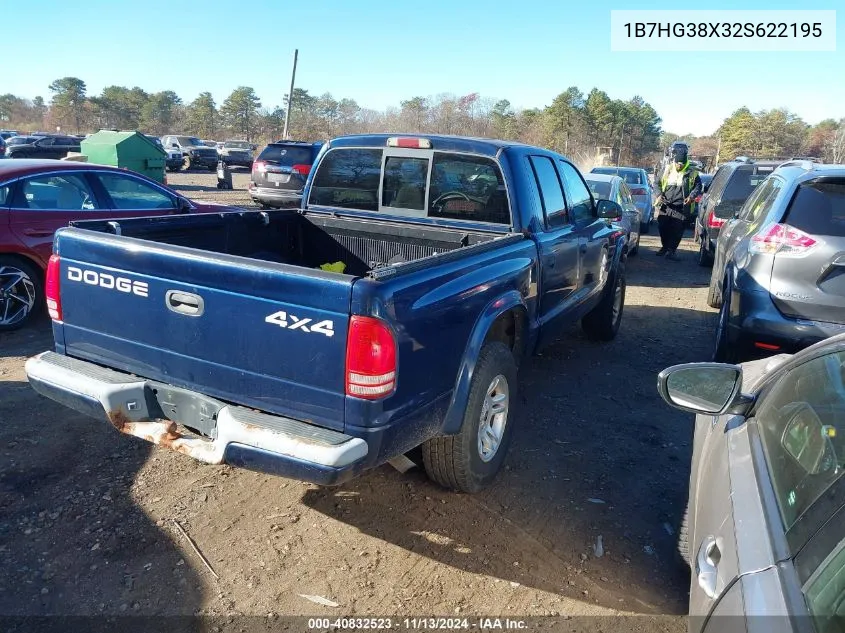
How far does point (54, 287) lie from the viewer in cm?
330

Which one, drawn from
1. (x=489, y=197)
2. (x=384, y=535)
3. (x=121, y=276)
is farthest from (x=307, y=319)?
(x=489, y=197)

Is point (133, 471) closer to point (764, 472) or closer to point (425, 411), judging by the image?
point (425, 411)

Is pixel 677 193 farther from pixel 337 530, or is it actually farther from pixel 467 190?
pixel 337 530

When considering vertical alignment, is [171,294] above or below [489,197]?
below

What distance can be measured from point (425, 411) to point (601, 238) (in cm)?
337

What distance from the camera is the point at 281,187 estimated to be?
14.7 m

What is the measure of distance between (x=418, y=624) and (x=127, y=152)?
48.3 ft

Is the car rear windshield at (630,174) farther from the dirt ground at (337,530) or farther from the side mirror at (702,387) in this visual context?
the side mirror at (702,387)

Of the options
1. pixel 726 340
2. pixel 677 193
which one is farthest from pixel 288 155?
pixel 726 340

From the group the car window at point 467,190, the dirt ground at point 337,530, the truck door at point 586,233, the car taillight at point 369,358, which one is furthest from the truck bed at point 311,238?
the car taillight at point 369,358

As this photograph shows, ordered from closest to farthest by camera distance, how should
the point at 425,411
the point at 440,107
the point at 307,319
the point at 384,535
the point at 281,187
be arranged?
the point at 307,319, the point at 425,411, the point at 384,535, the point at 281,187, the point at 440,107

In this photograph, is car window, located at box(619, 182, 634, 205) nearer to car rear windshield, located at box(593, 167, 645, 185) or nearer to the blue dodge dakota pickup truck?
car rear windshield, located at box(593, 167, 645, 185)

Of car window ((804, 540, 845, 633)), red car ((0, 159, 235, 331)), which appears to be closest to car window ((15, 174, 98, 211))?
red car ((0, 159, 235, 331))

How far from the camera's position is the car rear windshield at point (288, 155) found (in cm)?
1484
